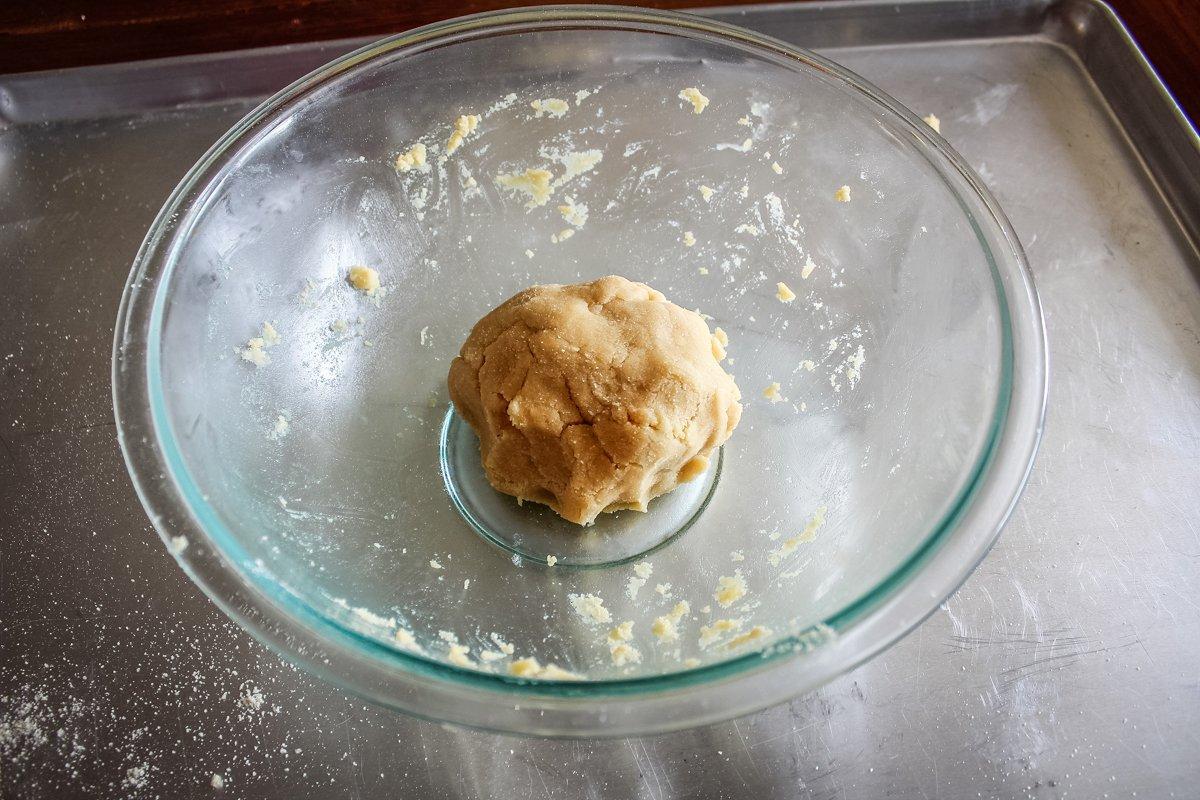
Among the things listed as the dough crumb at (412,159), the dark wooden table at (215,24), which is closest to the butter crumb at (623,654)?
the dough crumb at (412,159)

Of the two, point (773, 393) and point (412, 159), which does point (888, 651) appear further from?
point (412, 159)

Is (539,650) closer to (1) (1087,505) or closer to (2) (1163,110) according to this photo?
(1) (1087,505)

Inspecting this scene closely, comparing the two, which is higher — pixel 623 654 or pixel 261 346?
pixel 261 346

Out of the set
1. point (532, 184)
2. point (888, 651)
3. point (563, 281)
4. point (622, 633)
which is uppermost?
point (532, 184)

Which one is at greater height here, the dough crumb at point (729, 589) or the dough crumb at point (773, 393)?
the dough crumb at point (773, 393)

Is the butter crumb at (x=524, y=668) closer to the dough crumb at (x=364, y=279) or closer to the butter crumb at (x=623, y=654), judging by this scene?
the butter crumb at (x=623, y=654)

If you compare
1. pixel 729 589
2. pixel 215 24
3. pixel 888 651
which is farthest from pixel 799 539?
pixel 215 24

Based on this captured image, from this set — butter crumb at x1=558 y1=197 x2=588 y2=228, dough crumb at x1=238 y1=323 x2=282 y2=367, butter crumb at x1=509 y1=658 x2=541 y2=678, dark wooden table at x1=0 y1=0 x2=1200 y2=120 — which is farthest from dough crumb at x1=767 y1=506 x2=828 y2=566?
dark wooden table at x1=0 y1=0 x2=1200 y2=120
